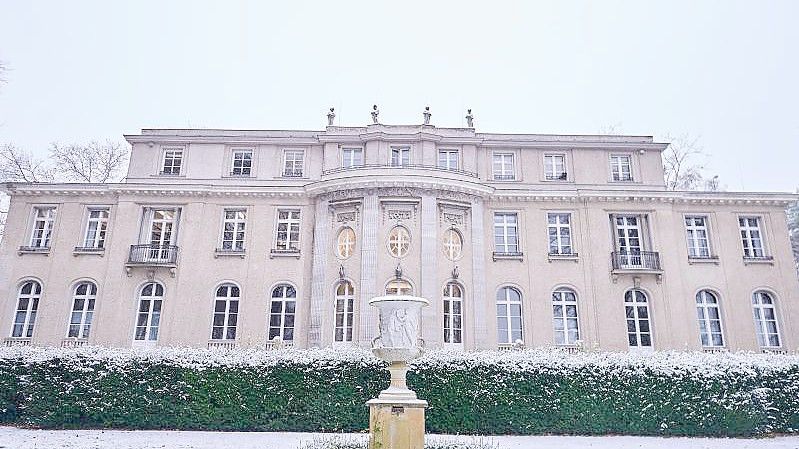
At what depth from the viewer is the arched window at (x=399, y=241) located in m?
21.8

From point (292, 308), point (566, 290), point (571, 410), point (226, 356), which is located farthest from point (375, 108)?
point (571, 410)

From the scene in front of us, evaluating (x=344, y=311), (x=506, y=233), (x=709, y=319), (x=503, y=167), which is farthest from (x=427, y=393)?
(x=709, y=319)

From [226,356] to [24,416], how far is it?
17.7 ft

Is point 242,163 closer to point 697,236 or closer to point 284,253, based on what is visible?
point 284,253

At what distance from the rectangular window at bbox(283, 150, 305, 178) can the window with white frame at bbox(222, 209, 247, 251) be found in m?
2.75

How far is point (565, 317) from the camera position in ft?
74.5

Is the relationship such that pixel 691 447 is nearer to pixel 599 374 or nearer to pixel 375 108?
pixel 599 374

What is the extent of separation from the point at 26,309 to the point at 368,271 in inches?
585

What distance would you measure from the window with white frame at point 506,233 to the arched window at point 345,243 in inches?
244

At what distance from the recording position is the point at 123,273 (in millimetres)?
22891

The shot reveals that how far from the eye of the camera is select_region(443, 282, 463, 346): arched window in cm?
2145

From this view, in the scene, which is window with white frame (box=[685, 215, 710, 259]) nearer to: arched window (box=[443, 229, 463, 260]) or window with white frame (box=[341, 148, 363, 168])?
arched window (box=[443, 229, 463, 260])

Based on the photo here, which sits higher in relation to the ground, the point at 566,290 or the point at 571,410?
the point at 566,290

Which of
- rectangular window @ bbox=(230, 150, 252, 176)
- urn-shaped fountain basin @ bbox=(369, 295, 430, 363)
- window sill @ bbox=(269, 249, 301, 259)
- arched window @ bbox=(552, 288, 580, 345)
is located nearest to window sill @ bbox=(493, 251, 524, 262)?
arched window @ bbox=(552, 288, 580, 345)
